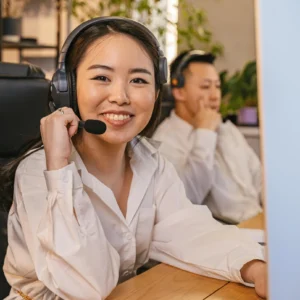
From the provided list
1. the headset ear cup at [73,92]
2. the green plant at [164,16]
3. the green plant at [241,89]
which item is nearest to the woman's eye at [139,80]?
the headset ear cup at [73,92]

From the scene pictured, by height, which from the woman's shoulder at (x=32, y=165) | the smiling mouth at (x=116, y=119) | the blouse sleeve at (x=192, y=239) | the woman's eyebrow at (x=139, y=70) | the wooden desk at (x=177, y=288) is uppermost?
the woman's eyebrow at (x=139, y=70)

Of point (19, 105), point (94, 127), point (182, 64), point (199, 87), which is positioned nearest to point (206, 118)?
point (199, 87)

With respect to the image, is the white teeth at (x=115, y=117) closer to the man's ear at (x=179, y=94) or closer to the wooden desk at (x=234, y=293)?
the wooden desk at (x=234, y=293)

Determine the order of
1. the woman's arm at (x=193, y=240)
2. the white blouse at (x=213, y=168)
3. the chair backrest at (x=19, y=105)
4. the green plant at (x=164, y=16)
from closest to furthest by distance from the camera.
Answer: the woman's arm at (x=193, y=240), the chair backrest at (x=19, y=105), the white blouse at (x=213, y=168), the green plant at (x=164, y=16)

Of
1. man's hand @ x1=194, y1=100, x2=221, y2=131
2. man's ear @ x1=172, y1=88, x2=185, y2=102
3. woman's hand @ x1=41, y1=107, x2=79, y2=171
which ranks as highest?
man's ear @ x1=172, y1=88, x2=185, y2=102

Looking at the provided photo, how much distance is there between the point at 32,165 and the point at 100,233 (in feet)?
0.63

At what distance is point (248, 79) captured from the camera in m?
3.84

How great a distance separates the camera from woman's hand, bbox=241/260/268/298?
0.88 metres

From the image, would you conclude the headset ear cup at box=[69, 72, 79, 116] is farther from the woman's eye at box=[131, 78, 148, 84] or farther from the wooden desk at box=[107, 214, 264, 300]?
the wooden desk at box=[107, 214, 264, 300]

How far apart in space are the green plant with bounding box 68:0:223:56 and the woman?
282 centimetres

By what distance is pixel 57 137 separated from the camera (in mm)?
905

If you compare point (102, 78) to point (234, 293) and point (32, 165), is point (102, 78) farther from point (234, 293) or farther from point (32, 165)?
point (234, 293)

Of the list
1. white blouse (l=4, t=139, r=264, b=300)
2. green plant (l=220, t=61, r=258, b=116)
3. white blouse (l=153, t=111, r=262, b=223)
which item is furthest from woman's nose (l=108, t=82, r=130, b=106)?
green plant (l=220, t=61, r=258, b=116)

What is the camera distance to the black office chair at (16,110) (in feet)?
3.91
